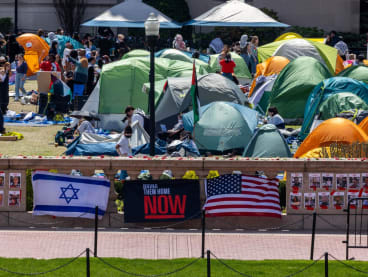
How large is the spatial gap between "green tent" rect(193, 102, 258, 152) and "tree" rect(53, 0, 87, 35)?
96.8 feet

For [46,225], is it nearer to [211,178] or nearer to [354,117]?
[211,178]

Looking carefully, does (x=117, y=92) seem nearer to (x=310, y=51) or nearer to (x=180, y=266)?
(x=310, y=51)

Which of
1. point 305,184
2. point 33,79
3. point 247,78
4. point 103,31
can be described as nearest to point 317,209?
point 305,184

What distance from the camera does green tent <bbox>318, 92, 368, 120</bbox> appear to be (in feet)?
79.0

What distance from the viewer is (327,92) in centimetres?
2530

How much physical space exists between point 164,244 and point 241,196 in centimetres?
164

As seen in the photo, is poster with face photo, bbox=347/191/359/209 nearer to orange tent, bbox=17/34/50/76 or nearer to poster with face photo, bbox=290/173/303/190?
poster with face photo, bbox=290/173/303/190

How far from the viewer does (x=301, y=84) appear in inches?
1097

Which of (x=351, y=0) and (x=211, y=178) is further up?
(x=351, y=0)

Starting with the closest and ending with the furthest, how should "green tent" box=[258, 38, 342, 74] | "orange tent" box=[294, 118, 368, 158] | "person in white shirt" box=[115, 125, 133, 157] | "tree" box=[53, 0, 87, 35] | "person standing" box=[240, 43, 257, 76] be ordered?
"person in white shirt" box=[115, 125, 133, 157]
"orange tent" box=[294, 118, 368, 158]
"green tent" box=[258, 38, 342, 74]
"person standing" box=[240, 43, 257, 76]
"tree" box=[53, 0, 87, 35]

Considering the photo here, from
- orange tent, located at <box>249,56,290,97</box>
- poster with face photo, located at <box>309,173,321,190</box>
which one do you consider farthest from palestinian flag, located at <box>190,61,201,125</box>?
orange tent, located at <box>249,56,290,97</box>

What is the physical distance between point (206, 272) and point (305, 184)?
10.2 feet

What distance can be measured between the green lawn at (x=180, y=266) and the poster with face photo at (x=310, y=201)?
6.60 ft

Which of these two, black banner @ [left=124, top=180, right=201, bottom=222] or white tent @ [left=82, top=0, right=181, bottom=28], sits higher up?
white tent @ [left=82, top=0, right=181, bottom=28]
